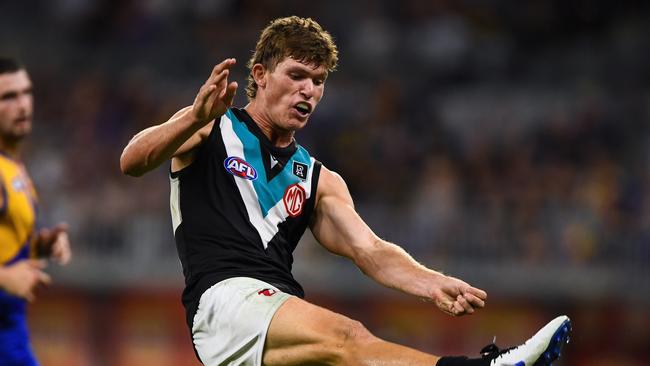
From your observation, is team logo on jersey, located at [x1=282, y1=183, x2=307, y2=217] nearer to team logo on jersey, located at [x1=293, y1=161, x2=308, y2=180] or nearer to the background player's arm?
team logo on jersey, located at [x1=293, y1=161, x2=308, y2=180]

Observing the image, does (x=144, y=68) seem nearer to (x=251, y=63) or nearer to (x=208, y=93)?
(x=251, y=63)

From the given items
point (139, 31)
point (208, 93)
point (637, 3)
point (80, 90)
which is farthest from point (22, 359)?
point (637, 3)

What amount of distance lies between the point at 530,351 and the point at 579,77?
1075cm

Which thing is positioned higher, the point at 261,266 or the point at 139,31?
the point at 139,31

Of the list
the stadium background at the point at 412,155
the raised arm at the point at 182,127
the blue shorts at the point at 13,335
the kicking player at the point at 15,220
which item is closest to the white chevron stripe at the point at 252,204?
the raised arm at the point at 182,127

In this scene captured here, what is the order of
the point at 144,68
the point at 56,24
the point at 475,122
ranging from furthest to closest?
the point at 56,24
the point at 144,68
the point at 475,122

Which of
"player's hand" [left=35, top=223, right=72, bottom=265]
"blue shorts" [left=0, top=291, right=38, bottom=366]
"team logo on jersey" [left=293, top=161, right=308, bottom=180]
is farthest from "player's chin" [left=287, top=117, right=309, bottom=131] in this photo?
"blue shorts" [left=0, top=291, right=38, bottom=366]

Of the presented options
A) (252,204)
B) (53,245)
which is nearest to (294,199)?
(252,204)

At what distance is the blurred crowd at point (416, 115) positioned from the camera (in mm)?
11938

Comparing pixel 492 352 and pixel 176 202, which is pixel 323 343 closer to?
pixel 492 352

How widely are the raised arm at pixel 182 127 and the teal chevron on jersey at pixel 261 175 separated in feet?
1.41

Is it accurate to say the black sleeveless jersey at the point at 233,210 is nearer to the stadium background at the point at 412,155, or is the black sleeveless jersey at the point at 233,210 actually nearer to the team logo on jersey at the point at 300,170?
the team logo on jersey at the point at 300,170

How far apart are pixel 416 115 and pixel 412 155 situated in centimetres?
110

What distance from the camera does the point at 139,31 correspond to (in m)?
16.4
